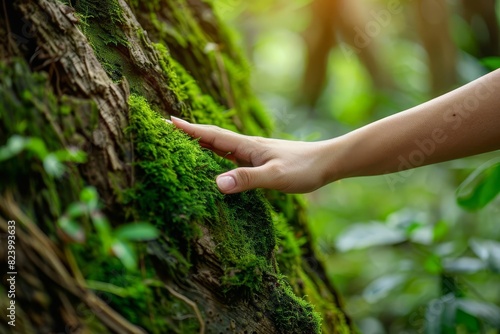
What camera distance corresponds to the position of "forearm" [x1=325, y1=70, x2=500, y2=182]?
4.36ft

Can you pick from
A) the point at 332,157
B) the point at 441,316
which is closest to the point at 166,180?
the point at 332,157

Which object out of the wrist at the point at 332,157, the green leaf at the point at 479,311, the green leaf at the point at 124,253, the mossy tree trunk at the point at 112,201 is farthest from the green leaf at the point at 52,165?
the green leaf at the point at 479,311

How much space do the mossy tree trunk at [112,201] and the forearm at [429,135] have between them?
32 cm

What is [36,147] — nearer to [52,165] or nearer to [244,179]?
[52,165]

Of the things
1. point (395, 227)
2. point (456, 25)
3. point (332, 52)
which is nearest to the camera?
point (395, 227)

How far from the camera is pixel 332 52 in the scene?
5512mm

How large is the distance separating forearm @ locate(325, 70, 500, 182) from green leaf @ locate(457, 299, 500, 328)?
101cm

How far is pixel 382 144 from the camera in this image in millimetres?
1415

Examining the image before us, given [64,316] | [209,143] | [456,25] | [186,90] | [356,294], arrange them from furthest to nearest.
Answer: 1. [456,25]
2. [356,294]
3. [186,90]
4. [209,143]
5. [64,316]

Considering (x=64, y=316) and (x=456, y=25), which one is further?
(x=456, y=25)

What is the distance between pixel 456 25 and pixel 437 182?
1.69m

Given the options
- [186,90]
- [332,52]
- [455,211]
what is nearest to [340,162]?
[186,90]

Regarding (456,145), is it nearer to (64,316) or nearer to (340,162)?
Answer: (340,162)

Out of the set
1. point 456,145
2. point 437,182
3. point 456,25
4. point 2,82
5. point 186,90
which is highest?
point 2,82
